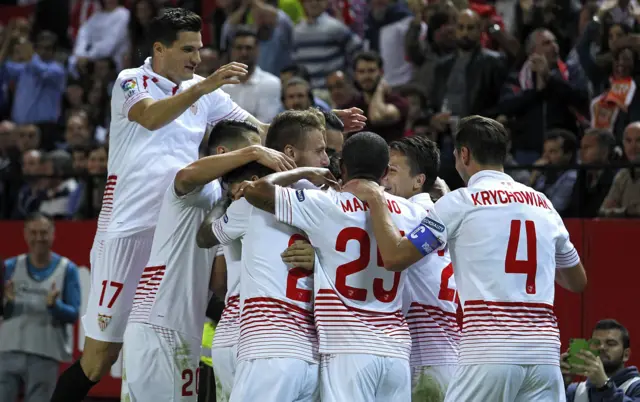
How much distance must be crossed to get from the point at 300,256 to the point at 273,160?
584 millimetres

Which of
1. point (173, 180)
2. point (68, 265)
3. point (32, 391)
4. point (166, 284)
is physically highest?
point (173, 180)

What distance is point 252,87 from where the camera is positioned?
12.3m

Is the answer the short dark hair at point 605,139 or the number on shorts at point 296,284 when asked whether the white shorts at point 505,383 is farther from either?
the short dark hair at point 605,139

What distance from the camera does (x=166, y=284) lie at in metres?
7.16

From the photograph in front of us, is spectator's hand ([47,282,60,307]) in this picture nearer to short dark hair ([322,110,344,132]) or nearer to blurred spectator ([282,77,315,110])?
blurred spectator ([282,77,315,110])

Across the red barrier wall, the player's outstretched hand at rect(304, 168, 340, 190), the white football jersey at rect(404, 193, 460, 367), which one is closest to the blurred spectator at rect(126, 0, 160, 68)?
the red barrier wall

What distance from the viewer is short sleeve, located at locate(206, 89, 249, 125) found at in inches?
309

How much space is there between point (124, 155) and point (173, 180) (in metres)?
0.48

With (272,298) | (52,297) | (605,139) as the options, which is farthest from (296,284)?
(52,297)

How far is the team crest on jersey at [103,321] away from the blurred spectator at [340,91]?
18.0ft

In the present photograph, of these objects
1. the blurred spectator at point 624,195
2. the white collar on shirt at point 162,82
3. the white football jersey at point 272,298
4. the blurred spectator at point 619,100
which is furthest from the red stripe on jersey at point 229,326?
the blurred spectator at point 619,100

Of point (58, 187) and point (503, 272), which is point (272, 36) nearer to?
point (58, 187)

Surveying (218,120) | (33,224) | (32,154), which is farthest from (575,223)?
(32,154)

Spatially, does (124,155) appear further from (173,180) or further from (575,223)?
(575,223)
